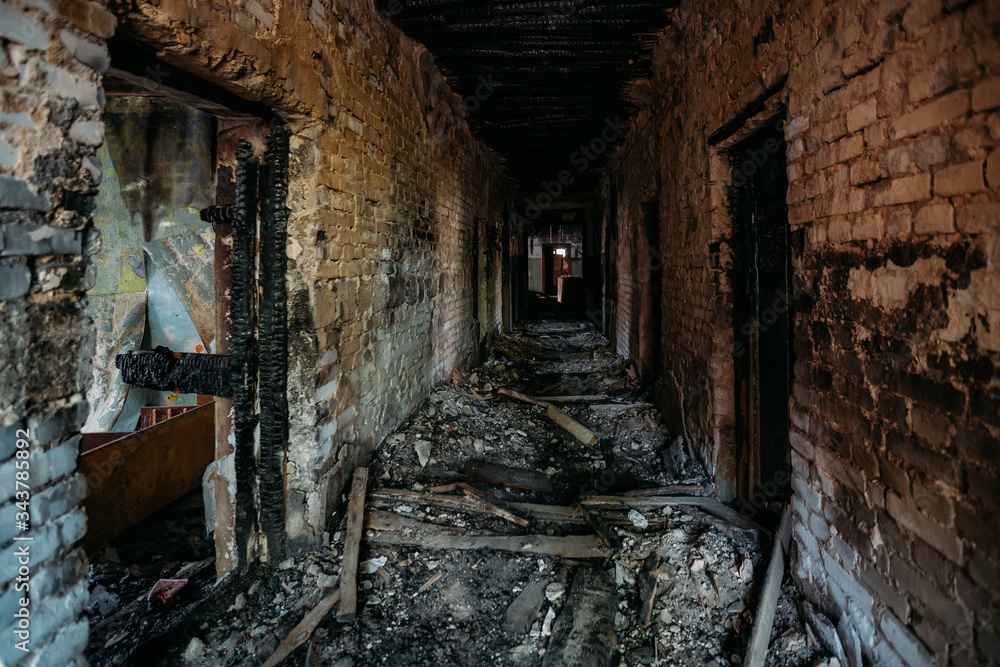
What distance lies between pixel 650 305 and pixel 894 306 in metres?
4.75

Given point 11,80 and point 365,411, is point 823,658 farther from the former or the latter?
point 11,80

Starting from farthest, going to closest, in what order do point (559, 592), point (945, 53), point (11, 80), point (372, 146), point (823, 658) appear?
point (372, 146)
point (559, 592)
point (823, 658)
point (945, 53)
point (11, 80)

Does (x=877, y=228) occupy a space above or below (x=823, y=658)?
above

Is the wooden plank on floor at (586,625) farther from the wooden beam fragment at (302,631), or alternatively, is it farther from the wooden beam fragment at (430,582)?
the wooden beam fragment at (302,631)

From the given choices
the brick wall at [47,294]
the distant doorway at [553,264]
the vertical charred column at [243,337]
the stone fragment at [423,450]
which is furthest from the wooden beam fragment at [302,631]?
the distant doorway at [553,264]

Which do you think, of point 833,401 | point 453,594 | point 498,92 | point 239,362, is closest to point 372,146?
point 239,362

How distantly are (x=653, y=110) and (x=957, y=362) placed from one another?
4.80 metres

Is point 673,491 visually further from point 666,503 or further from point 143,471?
point 143,471

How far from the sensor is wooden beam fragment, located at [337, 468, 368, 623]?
2.56m

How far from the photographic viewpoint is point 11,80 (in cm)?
135

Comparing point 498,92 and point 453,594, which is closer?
point 453,594

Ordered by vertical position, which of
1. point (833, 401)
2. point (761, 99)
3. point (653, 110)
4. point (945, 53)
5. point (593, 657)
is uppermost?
point (653, 110)

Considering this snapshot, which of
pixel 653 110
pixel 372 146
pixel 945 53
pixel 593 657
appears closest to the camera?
pixel 945 53

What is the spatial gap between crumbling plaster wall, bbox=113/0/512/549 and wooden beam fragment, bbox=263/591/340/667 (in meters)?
0.52
